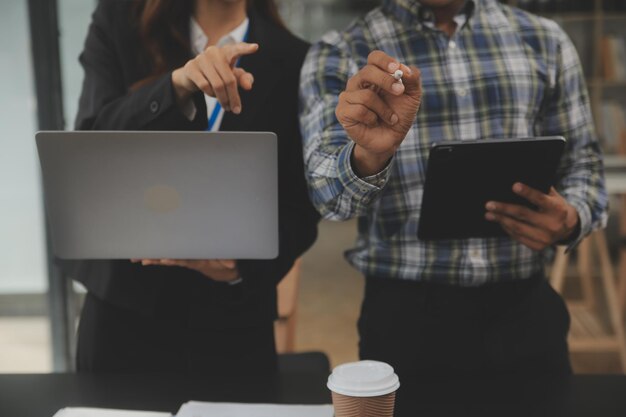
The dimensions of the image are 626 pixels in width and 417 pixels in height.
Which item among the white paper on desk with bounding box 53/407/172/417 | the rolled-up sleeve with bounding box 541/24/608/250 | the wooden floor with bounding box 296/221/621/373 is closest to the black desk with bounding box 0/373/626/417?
the white paper on desk with bounding box 53/407/172/417

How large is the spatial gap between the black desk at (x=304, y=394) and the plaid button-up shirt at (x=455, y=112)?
26cm

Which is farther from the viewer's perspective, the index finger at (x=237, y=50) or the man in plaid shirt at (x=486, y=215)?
the man in plaid shirt at (x=486, y=215)

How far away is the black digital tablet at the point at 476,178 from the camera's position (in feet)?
3.80

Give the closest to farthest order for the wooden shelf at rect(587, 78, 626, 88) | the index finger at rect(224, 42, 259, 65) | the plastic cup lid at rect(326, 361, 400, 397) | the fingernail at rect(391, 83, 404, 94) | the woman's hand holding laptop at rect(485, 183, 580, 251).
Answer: the plastic cup lid at rect(326, 361, 400, 397), the fingernail at rect(391, 83, 404, 94), the index finger at rect(224, 42, 259, 65), the woman's hand holding laptop at rect(485, 183, 580, 251), the wooden shelf at rect(587, 78, 626, 88)

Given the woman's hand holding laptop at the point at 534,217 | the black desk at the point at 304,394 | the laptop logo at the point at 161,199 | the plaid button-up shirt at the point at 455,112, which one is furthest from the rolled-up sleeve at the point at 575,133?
the laptop logo at the point at 161,199

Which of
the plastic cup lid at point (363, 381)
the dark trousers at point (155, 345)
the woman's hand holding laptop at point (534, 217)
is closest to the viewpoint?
the plastic cup lid at point (363, 381)

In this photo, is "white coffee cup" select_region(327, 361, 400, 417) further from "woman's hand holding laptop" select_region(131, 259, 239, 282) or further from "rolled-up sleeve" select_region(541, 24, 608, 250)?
"rolled-up sleeve" select_region(541, 24, 608, 250)

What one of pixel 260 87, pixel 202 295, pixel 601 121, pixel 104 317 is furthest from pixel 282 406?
pixel 601 121

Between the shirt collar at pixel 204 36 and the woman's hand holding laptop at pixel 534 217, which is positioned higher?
the shirt collar at pixel 204 36

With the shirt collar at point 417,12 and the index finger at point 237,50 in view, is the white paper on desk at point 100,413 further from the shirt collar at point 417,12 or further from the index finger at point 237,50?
Answer: the shirt collar at point 417,12

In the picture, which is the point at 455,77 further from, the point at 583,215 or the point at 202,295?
the point at 202,295

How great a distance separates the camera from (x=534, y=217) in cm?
128

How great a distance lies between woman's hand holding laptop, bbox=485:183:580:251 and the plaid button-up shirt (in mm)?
78

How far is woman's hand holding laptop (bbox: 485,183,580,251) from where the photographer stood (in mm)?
1265
